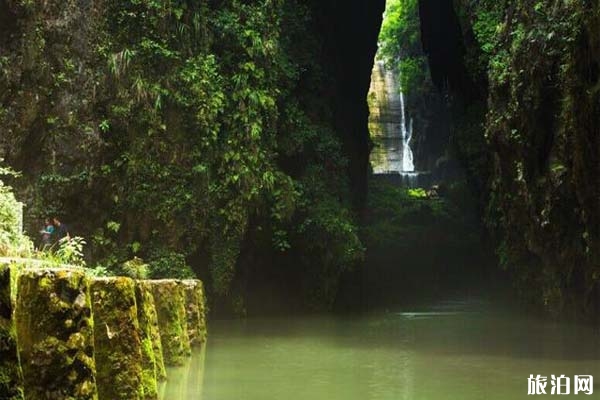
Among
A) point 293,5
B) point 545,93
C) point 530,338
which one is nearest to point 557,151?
point 545,93

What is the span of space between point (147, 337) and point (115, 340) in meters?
1.04

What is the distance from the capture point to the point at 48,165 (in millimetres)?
17656

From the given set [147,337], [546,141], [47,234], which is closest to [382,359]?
[147,337]

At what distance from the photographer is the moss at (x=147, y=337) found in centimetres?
745

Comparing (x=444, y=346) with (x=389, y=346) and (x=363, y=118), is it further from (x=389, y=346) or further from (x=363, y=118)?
(x=363, y=118)

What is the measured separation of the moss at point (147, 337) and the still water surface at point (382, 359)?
52 centimetres

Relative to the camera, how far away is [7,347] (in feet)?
12.7

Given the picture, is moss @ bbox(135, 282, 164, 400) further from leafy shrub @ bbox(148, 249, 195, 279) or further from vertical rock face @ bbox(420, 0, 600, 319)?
leafy shrub @ bbox(148, 249, 195, 279)

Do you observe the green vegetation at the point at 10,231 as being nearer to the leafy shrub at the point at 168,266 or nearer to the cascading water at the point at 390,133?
the leafy shrub at the point at 168,266

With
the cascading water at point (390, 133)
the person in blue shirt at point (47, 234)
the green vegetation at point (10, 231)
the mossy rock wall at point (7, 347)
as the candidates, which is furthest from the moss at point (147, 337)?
the cascading water at point (390, 133)

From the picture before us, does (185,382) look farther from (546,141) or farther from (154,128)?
(546,141)

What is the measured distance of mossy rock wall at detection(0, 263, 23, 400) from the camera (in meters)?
3.83

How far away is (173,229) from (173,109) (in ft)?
9.53

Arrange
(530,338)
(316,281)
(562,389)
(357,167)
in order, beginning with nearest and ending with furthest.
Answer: (562,389) < (530,338) < (316,281) < (357,167)
